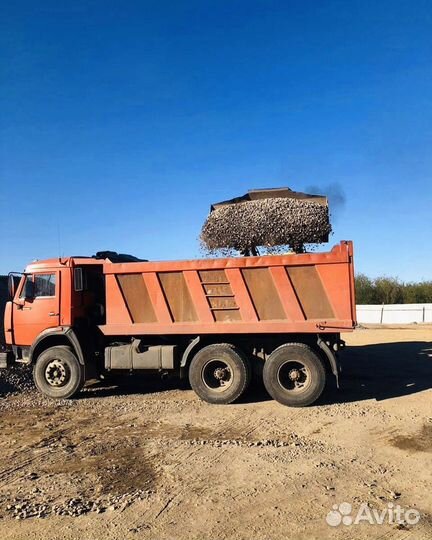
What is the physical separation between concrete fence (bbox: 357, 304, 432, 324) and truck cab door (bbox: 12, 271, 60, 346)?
26.3 metres

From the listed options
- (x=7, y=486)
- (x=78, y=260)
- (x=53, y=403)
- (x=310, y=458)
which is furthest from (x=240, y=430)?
(x=78, y=260)

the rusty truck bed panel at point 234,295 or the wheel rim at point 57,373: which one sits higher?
the rusty truck bed panel at point 234,295

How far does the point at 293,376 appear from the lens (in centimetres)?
816

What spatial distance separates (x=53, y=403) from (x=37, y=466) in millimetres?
3427

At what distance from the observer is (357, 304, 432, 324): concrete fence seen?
30578 mm

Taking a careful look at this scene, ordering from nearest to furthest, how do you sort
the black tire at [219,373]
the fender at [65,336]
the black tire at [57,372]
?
the black tire at [219,373] < the fender at [65,336] < the black tire at [57,372]

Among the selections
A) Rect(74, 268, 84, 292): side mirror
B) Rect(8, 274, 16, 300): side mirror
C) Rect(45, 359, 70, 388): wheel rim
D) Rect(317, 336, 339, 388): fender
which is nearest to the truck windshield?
Rect(8, 274, 16, 300): side mirror

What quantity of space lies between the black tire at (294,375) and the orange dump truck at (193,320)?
0.02 meters

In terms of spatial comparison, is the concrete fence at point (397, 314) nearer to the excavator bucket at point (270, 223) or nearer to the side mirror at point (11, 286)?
the excavator bucket at point (270, 223)

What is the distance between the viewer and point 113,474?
16.8ft

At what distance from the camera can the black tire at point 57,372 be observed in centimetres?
901

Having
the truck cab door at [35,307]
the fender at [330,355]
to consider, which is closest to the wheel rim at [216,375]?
the fender at [330,355]

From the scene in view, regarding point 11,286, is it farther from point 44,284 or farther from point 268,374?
point 268,374

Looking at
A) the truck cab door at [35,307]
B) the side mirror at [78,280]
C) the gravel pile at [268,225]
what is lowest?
the truck cab door at [35,307]
